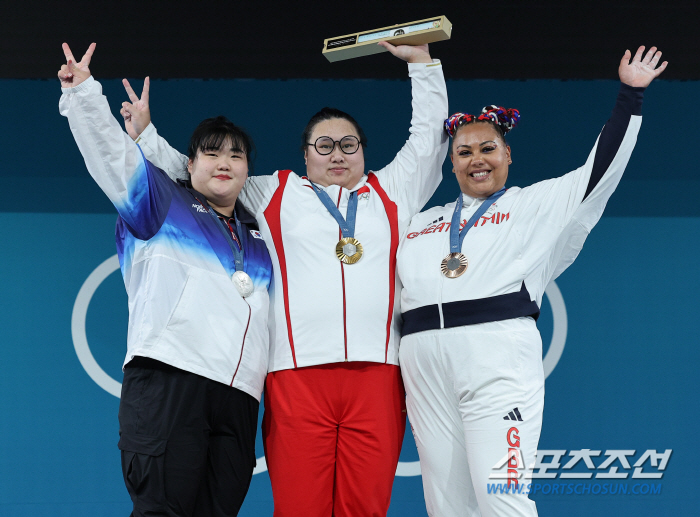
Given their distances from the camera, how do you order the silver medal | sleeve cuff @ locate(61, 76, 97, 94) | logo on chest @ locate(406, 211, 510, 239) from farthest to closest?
logo on chest @ locate(406, 211, 510, 239) → the silver medal → sleeve cuff @ locate(61, 76, 97, 94)

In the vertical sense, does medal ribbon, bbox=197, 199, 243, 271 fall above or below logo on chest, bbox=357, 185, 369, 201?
below

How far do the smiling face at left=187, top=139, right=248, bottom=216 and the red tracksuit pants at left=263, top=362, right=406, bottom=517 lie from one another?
68 cm

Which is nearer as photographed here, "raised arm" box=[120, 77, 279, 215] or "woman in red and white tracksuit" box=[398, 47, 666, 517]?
"woman in red and white tracksuit" box=[398, 47, 666, 517]

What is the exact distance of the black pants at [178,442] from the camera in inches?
80.9

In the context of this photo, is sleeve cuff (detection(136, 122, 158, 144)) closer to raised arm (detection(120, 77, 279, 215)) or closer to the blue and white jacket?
raised arm (detection(120, 77, 279, 215))

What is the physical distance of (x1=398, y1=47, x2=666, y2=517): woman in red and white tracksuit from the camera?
2141mm

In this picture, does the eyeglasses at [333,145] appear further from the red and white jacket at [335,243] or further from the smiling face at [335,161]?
the red and white jacket at [335,243]

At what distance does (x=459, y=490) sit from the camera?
2215 millimetres

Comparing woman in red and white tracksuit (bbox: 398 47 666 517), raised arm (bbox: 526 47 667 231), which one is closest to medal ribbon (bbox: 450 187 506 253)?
woman in red and white tracksuit (bbox: 398 47 666 517)

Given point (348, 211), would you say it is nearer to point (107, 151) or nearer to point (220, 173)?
point (220, 173)

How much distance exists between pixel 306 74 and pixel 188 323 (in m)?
1.97

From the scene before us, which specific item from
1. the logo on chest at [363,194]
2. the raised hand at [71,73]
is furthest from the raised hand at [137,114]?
the logo on chest at [363,194]

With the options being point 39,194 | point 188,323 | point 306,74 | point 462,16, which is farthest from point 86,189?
point 462,16

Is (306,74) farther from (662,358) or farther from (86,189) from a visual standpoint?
(662,358)
